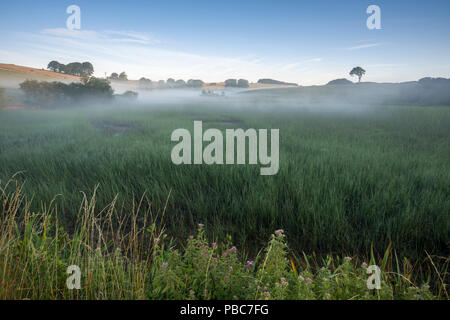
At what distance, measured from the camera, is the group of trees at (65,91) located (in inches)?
397

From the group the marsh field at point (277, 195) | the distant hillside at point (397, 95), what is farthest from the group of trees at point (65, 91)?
the distant hillside at point (397, 95)

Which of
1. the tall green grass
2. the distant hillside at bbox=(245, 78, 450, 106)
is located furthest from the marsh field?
the distant hillside at bbox=(245, 78, 450, 106)

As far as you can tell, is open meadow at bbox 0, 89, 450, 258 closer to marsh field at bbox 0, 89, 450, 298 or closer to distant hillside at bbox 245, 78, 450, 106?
marsh field at bbox 0, 89, 450, 298

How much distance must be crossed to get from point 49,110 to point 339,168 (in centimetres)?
1324

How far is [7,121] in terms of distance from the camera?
349 inches

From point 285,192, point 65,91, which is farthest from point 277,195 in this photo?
point 65,91

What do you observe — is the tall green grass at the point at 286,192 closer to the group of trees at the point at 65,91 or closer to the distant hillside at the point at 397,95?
the group of trees at the point at 65,91

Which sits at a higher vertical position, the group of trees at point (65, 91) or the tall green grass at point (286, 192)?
the group of trees at point (65, 91)

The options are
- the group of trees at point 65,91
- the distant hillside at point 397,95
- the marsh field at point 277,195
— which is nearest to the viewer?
the marsh field at point 277,195

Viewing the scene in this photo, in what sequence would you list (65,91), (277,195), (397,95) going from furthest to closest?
(397,95)
(65,91)
(277,195)

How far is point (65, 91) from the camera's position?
12.6 metres

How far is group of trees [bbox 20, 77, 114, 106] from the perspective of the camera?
397 inches

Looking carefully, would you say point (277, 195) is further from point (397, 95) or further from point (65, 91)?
point (397, 95)

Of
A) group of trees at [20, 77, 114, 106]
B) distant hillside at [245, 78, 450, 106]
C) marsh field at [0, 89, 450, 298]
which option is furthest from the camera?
distant hillside at [245, 78, 450, 106]
